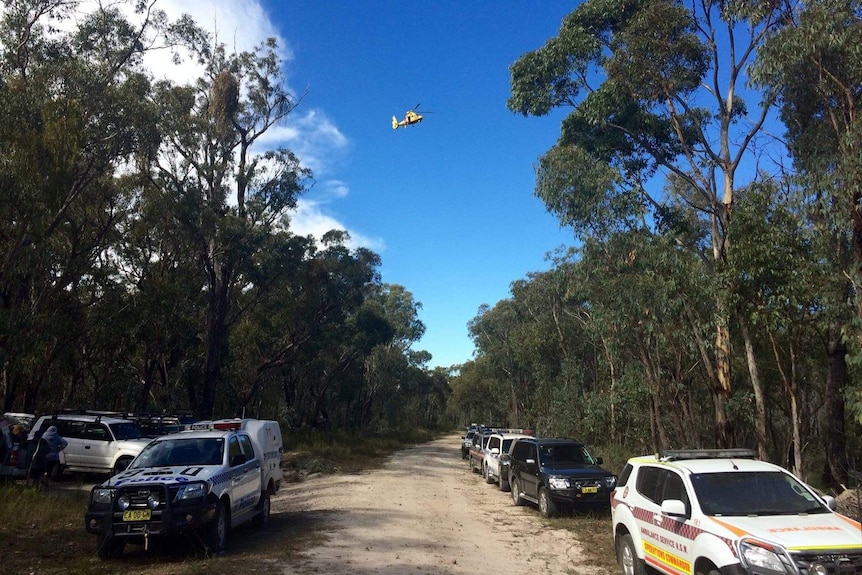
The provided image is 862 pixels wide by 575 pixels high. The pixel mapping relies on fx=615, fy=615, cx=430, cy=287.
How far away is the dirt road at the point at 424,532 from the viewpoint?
29.5 ft

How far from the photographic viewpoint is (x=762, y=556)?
559cm

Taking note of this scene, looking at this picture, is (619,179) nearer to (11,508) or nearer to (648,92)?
(648,92)

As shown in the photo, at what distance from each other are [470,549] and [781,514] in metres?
5.33

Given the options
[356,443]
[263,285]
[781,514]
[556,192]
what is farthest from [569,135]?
[356,443]

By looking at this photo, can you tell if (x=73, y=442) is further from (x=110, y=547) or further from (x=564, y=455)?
(x=564, y=455)

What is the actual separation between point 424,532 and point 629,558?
456 centimetres

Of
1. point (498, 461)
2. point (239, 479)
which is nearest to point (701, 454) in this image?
point (239, 479)

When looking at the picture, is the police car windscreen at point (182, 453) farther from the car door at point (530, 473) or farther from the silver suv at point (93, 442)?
the car door at point (530, 473)

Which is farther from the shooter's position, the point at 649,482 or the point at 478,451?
the point at 478,451

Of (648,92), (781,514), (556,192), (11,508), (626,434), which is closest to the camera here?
(781,514)

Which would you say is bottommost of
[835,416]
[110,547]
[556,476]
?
[110,547]

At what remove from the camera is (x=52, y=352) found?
841 inches

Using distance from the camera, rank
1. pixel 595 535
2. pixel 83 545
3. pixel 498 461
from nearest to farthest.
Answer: pixel 83 545 < pixel 595 535 < pixel 498 461

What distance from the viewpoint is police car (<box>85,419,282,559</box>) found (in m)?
8.49
